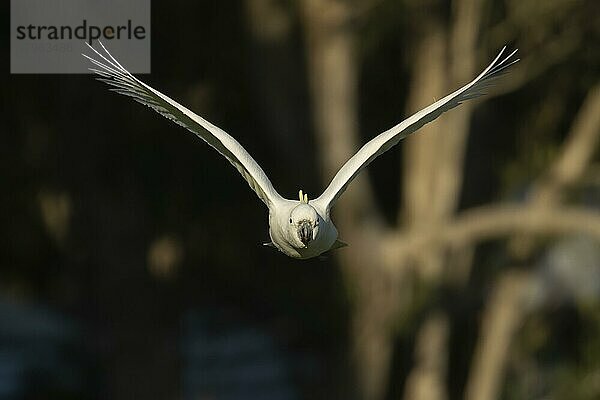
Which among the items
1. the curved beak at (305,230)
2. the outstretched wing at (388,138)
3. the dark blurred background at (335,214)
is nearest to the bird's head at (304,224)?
the curved beak at (305,230)

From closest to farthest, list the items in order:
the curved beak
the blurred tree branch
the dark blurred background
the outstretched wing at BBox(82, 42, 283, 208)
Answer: the curved beak < the outstretched wing at BBox(82, 42, 283, 208) < the dark blurred background < the blurred tree branch

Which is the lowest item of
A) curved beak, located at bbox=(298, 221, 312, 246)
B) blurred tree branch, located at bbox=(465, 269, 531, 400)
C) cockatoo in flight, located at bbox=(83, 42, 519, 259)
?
curved beak, located at bbox=(298, 221, 312, 246)

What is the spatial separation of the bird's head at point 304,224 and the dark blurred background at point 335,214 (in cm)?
203

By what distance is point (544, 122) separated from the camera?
4.79 metres

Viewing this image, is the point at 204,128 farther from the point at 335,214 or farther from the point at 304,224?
the point at 335,214

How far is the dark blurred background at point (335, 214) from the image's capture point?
14.4 ft

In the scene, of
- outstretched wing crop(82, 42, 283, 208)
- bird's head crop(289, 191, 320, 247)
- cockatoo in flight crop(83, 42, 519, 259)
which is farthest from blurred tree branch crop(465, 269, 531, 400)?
bird's head crop(289, 191, 320, 247)

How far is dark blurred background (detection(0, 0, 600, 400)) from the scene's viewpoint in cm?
438

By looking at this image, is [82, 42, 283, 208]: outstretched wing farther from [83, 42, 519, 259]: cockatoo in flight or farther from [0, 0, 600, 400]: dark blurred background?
[0, 0, 600, 400]: dark blurred background

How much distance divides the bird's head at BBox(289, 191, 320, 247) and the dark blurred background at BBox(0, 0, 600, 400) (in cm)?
203

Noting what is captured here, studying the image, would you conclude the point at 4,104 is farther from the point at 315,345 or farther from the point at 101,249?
the point at 315,345

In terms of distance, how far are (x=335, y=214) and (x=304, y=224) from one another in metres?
2.15

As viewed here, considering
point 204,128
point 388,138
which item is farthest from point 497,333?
point 204,128

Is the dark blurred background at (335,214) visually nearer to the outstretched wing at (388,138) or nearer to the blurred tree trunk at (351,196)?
the blurred tree trunk at (351,196)
